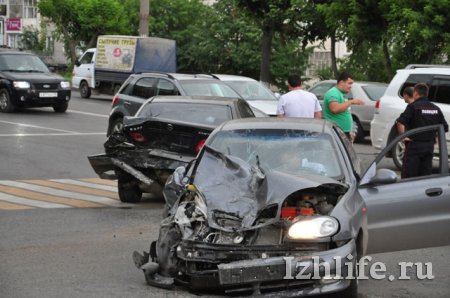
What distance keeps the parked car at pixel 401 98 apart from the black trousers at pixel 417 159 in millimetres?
4791

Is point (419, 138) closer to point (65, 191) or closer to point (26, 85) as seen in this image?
point (65, 191)

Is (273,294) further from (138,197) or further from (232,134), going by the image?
(138,197)

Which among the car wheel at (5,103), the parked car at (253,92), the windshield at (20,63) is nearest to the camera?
the parked car at (253,92)

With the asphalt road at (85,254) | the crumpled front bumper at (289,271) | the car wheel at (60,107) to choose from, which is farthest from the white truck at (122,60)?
the crumpled front bumper at (289,271)

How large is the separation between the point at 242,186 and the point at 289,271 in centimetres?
107

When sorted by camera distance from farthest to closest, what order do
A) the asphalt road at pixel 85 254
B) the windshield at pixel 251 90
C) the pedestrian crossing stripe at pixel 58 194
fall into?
the windshield at pixel 251 90 < the pedestrian crossing stripe at pixel 58 194 < the asphalt road at pixel 85 254

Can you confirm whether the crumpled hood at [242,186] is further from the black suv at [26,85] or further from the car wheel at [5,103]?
the car wheel at [5,103]

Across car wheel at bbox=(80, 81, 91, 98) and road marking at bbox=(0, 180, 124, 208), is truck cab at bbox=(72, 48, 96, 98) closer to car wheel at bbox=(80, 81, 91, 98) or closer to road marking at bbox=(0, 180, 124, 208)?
car wheel at bbox=(80, 81, 91, 98)

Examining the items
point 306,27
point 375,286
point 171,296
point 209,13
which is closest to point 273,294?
point 171,296

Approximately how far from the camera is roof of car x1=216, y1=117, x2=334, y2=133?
843 centimetres

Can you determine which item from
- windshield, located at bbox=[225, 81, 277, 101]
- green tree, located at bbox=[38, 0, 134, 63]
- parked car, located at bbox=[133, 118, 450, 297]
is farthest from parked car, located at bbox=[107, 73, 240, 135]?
green tree, located at bbox=[38, 0, 134, 63]

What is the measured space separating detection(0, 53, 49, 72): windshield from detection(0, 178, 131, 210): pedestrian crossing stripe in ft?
41.4

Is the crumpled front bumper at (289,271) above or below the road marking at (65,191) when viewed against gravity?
above

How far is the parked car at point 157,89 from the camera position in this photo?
17.3 metres
